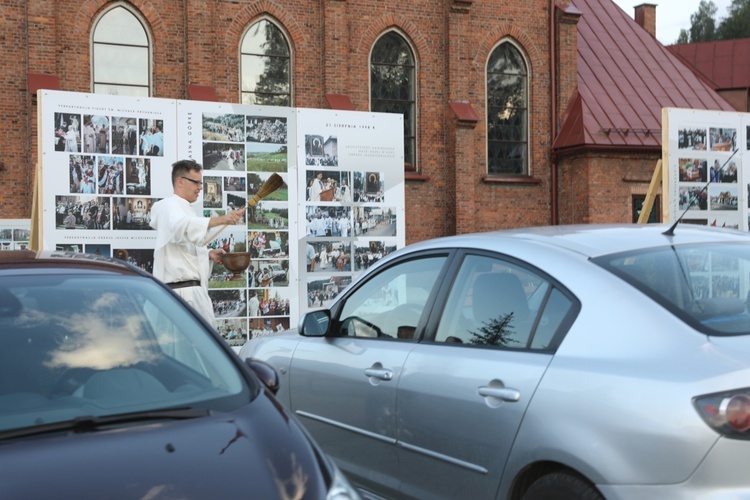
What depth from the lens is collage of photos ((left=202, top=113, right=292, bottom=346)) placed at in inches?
437

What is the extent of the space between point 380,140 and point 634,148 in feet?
40.4

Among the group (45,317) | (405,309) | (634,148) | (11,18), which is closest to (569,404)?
(405,309)

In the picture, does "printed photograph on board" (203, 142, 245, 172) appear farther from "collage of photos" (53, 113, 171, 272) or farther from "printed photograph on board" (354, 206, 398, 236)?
"printed photograph on board" (354, 206, 398, 236)

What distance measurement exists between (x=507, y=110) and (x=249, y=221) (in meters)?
13.5

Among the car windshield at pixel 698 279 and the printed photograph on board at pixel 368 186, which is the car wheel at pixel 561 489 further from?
the printed photograph on board at pixel 368 186

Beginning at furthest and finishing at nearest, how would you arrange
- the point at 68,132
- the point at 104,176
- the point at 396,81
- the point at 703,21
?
the point at 703,21, the point at 396,81, the point at 104,176, the point at 68,132

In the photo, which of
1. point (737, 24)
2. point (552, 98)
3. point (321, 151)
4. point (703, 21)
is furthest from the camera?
point (703, 21)

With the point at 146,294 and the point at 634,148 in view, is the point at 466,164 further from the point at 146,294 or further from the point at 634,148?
the point at 146,294

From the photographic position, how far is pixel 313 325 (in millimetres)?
5441

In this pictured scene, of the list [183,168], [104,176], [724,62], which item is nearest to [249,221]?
[104,176]

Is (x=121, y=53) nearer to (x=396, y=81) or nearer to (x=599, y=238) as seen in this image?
(x=396, y=81)

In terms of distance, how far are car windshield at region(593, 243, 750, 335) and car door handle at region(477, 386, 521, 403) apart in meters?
0.66

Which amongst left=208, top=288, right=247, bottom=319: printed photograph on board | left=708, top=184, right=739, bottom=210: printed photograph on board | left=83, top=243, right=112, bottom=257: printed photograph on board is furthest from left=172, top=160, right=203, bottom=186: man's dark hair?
left=708, top=184, right=739, bottom=210: printed photograph on board

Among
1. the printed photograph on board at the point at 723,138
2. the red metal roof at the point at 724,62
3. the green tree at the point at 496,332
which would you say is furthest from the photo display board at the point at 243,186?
the red metal roof at the point at 724,62
